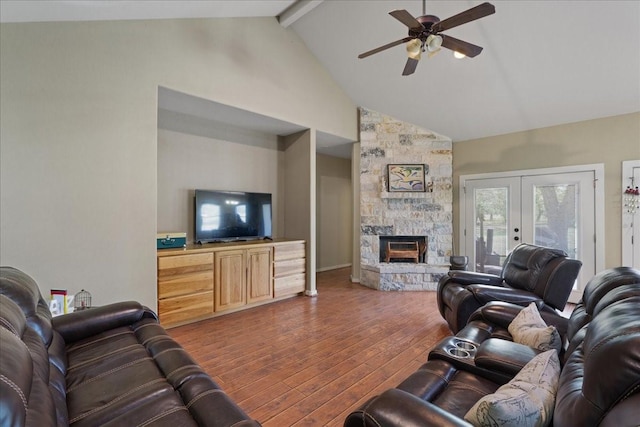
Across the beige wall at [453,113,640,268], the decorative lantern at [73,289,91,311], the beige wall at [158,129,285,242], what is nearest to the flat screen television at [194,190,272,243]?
the beige wall at [158,129,285,242]

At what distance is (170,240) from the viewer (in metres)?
3.42

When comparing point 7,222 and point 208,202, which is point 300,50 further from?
point 7,222

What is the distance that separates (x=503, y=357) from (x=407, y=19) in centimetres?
244

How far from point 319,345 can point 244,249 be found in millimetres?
1668

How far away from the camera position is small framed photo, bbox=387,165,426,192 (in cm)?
527

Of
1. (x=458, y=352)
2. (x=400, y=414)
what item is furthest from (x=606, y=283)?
(x=400, y=414)

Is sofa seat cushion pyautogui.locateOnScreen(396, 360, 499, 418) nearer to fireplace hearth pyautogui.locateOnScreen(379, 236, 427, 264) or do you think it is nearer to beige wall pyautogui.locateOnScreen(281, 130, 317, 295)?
beige wall pyautogui.locateOnScreen(281, 130, 317, 295)

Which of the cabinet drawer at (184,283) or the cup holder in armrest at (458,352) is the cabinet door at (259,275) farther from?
the cup holder in armrest at (458,352)

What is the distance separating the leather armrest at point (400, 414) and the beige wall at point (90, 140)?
280 cm

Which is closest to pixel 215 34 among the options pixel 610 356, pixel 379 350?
pixel 379 350

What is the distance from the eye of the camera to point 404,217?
5.32 metres

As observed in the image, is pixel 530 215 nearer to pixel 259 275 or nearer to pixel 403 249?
pixel 403 249

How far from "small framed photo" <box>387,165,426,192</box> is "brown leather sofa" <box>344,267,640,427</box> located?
358 centimetres

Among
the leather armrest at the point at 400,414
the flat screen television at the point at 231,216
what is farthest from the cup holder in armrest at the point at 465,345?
the flat screen television at the point at 231,216
